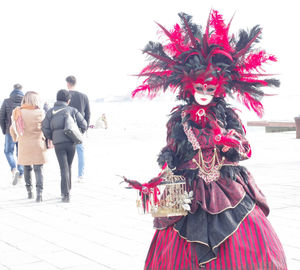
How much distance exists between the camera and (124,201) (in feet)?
26.8

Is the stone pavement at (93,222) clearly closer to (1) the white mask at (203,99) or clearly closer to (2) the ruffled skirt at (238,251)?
(2) the ruffled skirt at (238,251)

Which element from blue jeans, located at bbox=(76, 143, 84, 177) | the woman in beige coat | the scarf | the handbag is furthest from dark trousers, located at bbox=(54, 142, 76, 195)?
blue jeans, located at bbox=(76, 143, 84, 177)

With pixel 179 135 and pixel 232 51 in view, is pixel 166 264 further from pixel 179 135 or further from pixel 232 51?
pixel 232 51

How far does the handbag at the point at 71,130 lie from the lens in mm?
8023

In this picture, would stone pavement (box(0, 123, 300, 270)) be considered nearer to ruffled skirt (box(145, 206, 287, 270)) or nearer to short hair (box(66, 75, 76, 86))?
ruffled skirt (box(145, 206, 287, 270))

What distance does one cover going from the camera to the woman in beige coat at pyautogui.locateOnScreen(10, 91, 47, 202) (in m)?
8.30

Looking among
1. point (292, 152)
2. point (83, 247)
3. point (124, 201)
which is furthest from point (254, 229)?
point (292, 152)

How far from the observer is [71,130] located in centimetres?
803

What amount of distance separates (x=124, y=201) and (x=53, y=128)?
4.83 feet

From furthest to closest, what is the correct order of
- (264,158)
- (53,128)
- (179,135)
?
(264,158)
(53,128)
(179,135)

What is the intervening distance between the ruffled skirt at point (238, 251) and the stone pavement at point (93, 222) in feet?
3.75

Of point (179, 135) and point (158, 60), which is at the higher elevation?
point (158, 60)

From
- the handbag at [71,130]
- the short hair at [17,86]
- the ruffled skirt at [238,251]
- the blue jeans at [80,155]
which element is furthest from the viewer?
the short hair at [17,86]

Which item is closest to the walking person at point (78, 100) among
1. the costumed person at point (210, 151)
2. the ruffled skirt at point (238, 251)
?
the costumed person at point (210, 151)
